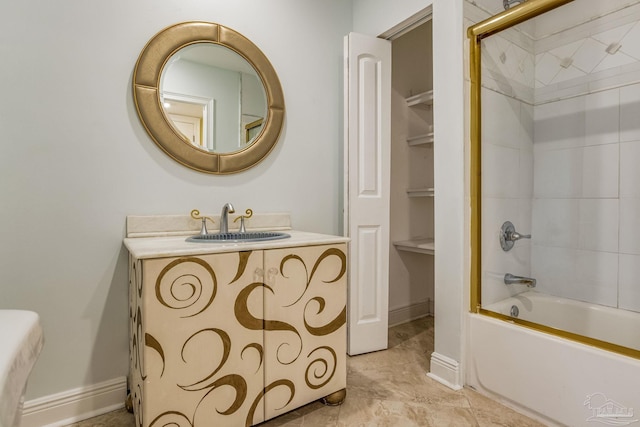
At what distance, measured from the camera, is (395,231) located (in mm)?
2625

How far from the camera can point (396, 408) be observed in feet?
4.95

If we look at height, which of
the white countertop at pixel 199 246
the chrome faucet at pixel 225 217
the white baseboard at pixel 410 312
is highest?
the chrome faucet at pixel 225 217

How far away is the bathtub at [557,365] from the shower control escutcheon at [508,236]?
28cm

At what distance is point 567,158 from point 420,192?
93 centimetres

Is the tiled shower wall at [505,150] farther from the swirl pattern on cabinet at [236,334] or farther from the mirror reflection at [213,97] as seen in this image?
the mirror reflection at [213,97]

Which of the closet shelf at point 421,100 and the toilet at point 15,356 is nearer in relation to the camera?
the toilet at point 15,356

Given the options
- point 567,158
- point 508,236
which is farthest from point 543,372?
point 567,158

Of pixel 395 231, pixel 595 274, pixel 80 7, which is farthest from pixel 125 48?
pixel 595 274

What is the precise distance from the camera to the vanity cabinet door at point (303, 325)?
1340mm

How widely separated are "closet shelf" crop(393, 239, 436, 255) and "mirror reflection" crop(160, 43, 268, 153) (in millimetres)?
1362

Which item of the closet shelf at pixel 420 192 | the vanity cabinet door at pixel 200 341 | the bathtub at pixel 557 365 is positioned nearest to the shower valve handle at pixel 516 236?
the bathtub at pixel 557 365

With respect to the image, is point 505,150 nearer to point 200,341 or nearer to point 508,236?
point 508,236

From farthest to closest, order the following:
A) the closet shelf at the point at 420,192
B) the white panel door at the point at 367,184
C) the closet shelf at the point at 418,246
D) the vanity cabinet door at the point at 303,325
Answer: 1. the closet shelf at the point at 420,192
2. the closet shelf at the point at 418,246
3. the white panel door at the point at 367,184
4. the vanity cabinet door at the point at 303,325

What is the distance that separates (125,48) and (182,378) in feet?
4.78
